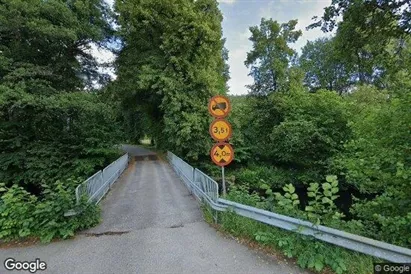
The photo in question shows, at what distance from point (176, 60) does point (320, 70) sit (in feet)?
78.6

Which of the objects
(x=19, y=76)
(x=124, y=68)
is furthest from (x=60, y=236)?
(x=124, y=68)

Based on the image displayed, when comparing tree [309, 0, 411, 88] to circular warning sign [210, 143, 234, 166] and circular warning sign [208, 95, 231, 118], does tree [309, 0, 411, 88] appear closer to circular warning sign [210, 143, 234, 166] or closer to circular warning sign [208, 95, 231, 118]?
circular warning sign [208, 95, 231, 118]

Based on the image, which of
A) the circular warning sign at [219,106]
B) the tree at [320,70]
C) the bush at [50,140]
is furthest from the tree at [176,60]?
the tree at [320,70]

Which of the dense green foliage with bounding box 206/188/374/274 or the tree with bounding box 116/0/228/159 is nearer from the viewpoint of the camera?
the dense green foliage with bounding box 206/188/374/274

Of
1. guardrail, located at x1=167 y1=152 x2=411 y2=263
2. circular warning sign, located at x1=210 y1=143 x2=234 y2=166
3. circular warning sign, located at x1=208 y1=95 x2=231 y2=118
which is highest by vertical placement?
circular warning sign, located at x1=208 y1=95 x2=231 y2=118

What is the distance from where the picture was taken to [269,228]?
419 cm

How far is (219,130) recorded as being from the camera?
5.46m

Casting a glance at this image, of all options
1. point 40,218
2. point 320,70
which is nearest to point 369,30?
point 40,218

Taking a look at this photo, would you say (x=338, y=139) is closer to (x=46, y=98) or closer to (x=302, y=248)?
(x=302, y=248)

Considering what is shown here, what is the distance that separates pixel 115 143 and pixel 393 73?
48.4 ft

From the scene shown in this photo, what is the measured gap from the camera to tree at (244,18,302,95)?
70.4 ft

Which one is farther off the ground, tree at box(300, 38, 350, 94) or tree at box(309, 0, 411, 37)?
tree at box(300, 38, 350, 94)

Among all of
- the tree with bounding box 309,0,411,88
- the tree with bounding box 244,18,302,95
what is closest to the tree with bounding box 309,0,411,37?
the tree with bounding box 309,0,411,88

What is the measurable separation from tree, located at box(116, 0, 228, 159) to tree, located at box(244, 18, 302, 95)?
4687 millimetres
